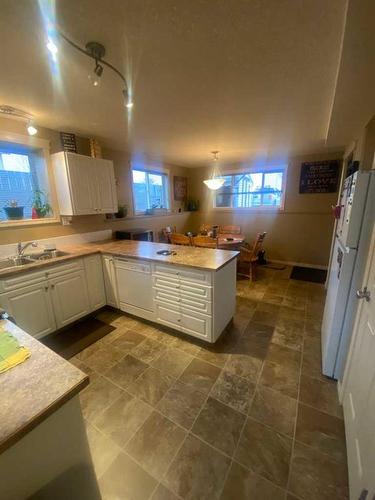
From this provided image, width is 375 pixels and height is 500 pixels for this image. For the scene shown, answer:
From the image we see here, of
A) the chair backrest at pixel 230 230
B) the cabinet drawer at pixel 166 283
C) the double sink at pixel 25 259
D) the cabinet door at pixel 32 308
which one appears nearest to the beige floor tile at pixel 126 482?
the cabinet drawer at pixel 166 283

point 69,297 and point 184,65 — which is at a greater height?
point 184,65

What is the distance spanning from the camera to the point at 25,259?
2.43 metres

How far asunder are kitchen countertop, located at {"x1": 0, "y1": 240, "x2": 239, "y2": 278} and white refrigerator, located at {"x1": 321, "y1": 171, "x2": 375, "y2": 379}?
956 millimetres

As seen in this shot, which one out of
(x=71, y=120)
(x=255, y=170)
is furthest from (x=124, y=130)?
(x=255, y=170)

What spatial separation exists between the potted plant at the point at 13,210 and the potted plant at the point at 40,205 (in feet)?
0.59

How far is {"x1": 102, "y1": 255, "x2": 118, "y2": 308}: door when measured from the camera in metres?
2.73

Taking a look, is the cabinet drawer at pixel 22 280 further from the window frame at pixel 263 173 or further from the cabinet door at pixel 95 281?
the window frame at pixel 263 173

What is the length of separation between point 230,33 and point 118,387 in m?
2.59

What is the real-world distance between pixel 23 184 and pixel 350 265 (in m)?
3.49

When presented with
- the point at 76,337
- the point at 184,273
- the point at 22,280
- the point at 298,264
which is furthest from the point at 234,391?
the point at 298,264

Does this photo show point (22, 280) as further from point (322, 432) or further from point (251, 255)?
point (251, 255)

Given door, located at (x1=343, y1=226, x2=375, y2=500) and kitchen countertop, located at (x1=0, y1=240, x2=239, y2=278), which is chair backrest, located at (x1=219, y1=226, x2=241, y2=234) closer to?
kitchen countertop, located at (x1=0, y1=240, x2=239, y2=278)

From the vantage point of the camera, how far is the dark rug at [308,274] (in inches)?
155

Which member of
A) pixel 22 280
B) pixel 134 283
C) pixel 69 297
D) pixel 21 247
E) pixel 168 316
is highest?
pixel 21 247
